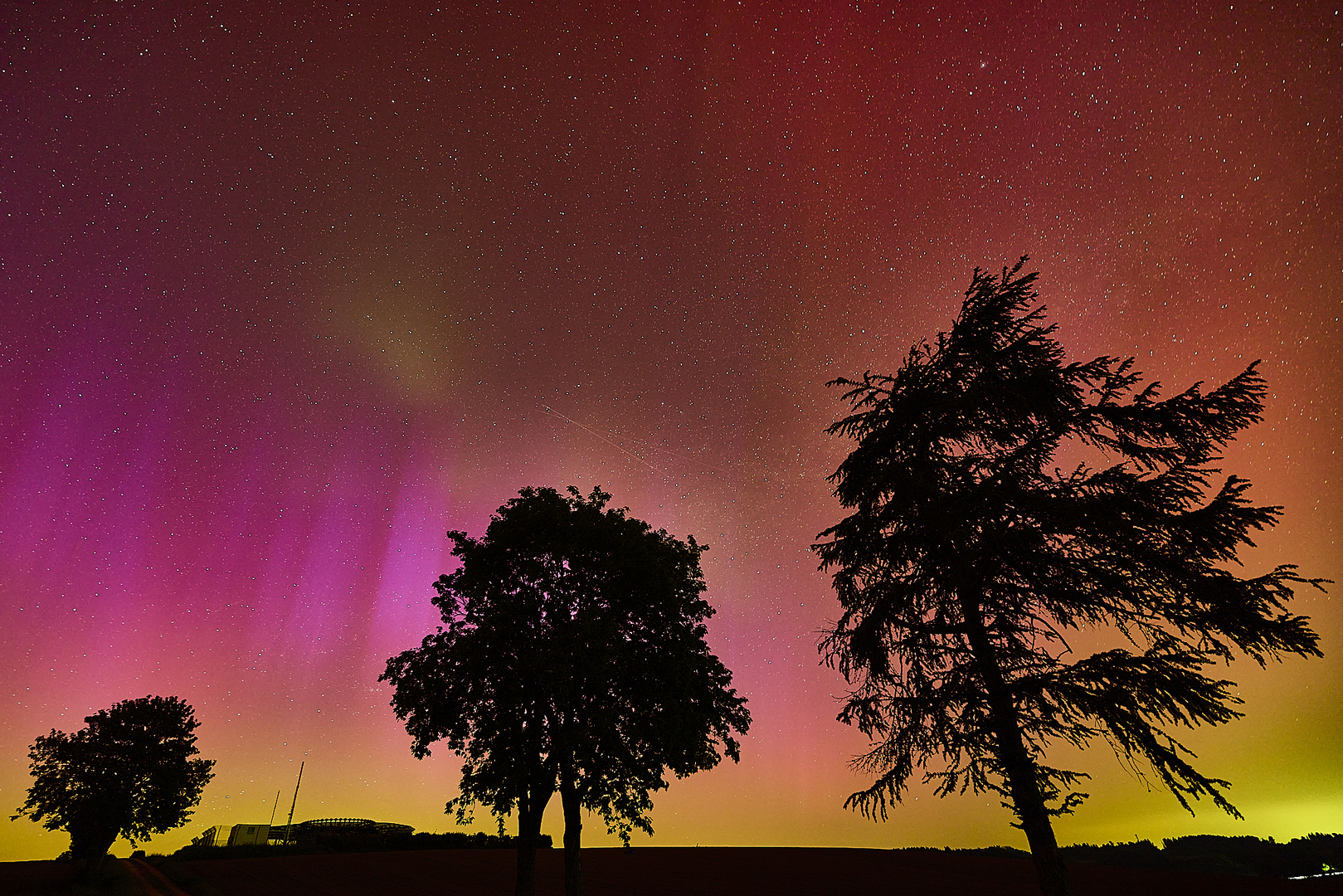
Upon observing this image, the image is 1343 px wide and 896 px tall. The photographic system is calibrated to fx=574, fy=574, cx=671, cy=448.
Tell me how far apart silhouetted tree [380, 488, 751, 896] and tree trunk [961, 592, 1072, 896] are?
37.1 ft

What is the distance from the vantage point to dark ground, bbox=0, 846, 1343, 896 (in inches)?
1073

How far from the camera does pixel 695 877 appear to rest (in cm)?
3244

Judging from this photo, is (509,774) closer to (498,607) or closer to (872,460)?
(498,607)

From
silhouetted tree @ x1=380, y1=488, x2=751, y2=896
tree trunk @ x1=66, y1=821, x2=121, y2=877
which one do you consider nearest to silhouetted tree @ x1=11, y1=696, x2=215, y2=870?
tree trunk @ x1=66, y1=821, x2=121, y2=877

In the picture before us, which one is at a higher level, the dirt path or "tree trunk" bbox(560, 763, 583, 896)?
"tree trunk" bbox(560, 763, 583, 896)

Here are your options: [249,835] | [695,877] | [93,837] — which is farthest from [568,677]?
[249,835]

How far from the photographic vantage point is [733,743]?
2117cm

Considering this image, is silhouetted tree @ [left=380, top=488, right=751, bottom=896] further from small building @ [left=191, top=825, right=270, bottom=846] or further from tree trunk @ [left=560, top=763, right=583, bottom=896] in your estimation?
small building @ [left=191, top=825, right=270, bottom=846]

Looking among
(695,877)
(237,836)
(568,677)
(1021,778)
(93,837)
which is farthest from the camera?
(237,836)

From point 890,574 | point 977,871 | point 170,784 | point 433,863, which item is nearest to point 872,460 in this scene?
point 890,574

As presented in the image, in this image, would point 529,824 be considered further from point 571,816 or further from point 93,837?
point 93,837

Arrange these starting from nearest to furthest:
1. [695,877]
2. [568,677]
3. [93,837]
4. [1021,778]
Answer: [1021,778] → [568,677] → [695,877] → [93,837]

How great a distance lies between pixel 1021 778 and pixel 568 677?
12.2 m

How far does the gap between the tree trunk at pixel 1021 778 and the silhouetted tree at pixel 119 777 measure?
52991 millimetres
